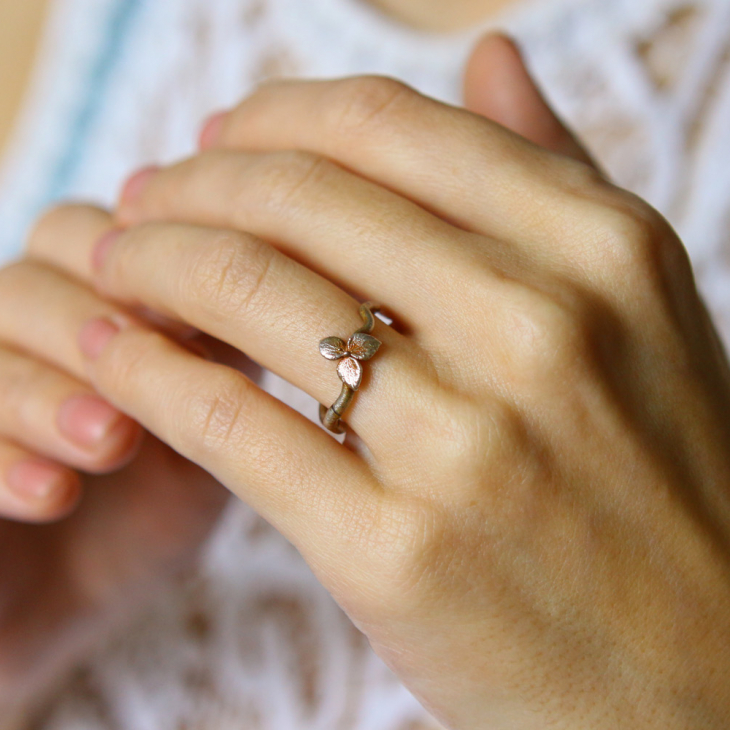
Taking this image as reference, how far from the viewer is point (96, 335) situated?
36.9 inches

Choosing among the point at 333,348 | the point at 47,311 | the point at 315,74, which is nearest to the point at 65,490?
the point at 47,311

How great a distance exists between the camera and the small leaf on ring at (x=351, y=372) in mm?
662

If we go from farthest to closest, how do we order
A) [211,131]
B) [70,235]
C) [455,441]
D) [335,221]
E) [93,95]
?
[93,95], [70,235], [211,131], [335,221], [455,441]

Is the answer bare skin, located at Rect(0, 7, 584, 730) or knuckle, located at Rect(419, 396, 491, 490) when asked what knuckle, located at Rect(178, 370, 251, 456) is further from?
bare skin, located at Rect(0, 7, 584, 730)

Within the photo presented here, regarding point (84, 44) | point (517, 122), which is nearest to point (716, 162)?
point (517, 122)

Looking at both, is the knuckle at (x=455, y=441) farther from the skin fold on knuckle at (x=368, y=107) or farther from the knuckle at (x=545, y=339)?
the skin fold on knuckle at (x=368, y=107)

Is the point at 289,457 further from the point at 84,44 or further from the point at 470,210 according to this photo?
the point at 84,44

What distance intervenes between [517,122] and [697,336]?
0.38 metres

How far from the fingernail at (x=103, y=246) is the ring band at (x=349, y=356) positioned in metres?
0.52

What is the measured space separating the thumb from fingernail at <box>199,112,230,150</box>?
388 mm

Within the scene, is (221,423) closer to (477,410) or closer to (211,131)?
(477,410)

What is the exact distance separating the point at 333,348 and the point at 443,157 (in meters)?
0.28

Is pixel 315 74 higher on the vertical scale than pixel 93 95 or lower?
higher

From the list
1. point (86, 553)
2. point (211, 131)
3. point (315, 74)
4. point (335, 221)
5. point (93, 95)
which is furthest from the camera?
point (93, 95)
